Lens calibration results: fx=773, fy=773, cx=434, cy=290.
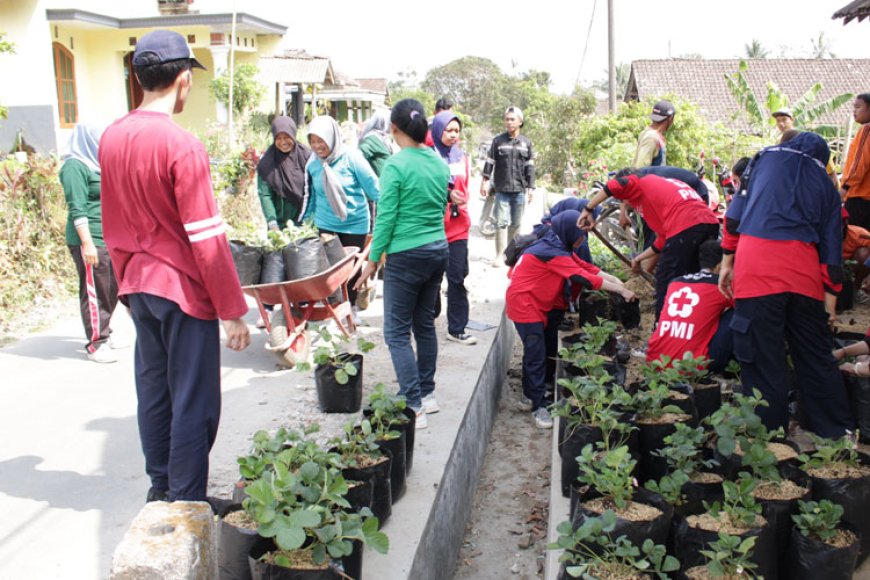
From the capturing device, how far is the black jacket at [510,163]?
30.3ft

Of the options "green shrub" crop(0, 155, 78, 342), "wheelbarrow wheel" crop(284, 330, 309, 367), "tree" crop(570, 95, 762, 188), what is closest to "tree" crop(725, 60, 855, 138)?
"tree" crop(570, 95, 762, 188)

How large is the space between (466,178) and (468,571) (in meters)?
4.15

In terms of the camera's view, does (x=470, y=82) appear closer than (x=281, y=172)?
No

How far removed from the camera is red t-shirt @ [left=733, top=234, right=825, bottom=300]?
152 inches

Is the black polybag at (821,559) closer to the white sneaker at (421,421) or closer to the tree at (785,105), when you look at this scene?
the white sneaker at (421,421)

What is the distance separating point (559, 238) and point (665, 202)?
78 centimetres

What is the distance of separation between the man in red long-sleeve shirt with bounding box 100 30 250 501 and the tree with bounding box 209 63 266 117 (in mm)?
17320

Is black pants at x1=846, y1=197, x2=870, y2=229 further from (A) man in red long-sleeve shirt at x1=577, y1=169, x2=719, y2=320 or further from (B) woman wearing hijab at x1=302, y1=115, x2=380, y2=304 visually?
(B) woman wearing hijab at x1=302, y1=115, x2=380, y2=304

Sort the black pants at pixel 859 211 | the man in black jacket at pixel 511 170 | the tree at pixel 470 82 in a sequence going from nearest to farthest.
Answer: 1. the black pants at pixel 859 211
2. the man in black jacket at pixel 511 170
3. the tree at pixel 470 82

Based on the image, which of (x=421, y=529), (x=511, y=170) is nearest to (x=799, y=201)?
(x=421, y=529)

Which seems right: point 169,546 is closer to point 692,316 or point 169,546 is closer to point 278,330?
point 278,330

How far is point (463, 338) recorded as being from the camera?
636 centimetres

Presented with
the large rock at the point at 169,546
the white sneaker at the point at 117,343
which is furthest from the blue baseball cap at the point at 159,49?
the white sneaker at the point at 117,343

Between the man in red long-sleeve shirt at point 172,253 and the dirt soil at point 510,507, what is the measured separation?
1.75 meters
